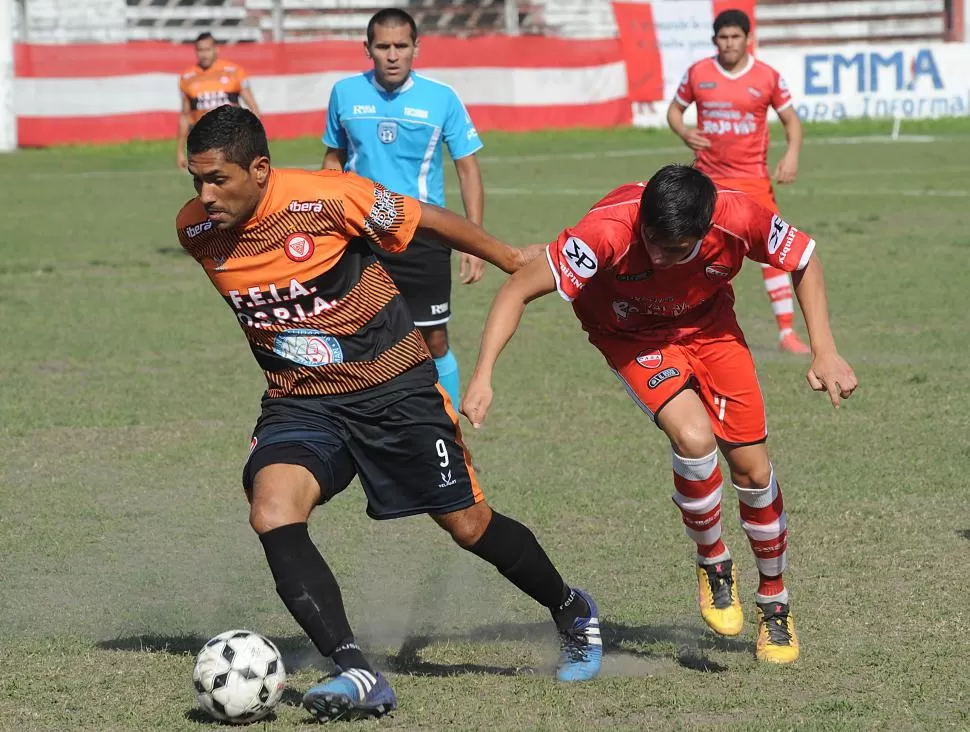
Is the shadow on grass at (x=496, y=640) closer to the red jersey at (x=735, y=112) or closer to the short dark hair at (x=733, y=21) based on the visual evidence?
the red jersey at (x=735, y=112)

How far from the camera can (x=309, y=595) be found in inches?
180

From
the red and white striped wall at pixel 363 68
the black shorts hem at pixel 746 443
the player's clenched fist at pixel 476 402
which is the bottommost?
the red and white striped wall at pixel 363 68

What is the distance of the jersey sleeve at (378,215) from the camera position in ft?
16.0

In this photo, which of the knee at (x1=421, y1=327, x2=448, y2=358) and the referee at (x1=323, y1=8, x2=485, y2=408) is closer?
the referee at (x1=323, y1=8, x2=485, y2=408)

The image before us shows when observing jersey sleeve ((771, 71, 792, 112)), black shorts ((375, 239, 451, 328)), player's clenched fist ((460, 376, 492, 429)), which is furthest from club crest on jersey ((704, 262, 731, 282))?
jersey sleeve ((771, 71, 792, 112))

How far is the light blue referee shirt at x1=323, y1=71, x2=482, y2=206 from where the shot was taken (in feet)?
27.6

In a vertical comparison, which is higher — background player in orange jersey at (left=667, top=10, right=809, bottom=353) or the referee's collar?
the referee's collar

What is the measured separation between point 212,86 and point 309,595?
50.9ft

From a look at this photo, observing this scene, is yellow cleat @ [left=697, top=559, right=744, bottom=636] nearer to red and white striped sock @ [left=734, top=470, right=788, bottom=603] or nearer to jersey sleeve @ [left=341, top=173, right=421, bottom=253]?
red and white striped sock @ [left=734, top=470, right=788, bottom=603]

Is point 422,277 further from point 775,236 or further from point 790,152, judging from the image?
point 790,152

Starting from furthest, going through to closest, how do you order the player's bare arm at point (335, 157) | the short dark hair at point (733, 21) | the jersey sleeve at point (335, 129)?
the short dark hair at point (733, 21) → the player's bare arm at point (335, 157) → the jersey sleeve at point (335, 129)

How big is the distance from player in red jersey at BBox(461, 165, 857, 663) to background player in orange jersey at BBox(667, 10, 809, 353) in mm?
5886

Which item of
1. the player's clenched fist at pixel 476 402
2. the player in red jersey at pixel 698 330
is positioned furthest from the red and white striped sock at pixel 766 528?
the player's clenched fist at pixel 476 402

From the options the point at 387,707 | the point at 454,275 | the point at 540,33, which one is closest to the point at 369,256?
the point at 387,707
